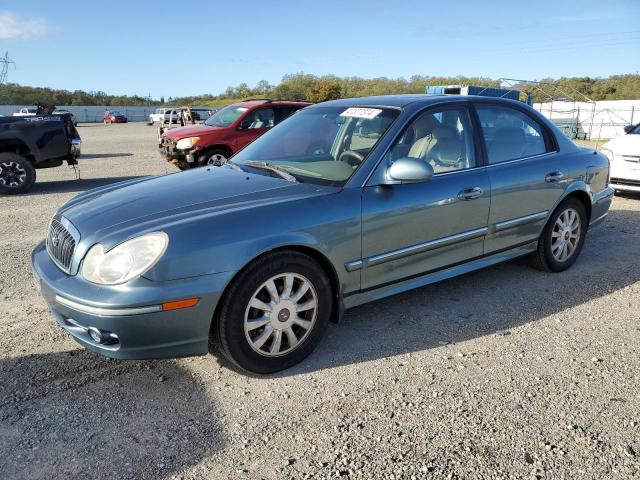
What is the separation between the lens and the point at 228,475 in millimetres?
2324

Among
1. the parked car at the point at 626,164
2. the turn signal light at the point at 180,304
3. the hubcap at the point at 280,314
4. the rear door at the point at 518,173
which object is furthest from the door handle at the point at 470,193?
the parked car at the point at 626,164

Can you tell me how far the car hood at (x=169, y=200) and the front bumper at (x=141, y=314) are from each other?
310 mm

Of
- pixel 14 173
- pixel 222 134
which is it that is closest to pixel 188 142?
pixel 222 134

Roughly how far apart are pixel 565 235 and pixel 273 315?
3.18 meters

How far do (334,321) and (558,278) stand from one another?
2.48 m

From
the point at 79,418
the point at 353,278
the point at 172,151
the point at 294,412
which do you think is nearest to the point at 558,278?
the point at 353,278

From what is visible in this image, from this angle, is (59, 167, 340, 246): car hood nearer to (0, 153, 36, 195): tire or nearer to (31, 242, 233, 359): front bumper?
(31, 242, 233, 359): front bumper

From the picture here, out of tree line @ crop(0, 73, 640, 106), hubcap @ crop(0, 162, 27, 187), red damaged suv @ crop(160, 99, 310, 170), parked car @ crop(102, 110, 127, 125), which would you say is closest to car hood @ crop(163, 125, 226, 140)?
red damaged suv @ crop(160, 99, 310, 170)

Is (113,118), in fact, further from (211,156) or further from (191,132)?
(211,156)

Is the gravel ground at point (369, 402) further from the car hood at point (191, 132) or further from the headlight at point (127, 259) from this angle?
the car hood at point (191, 132)

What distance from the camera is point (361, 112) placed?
4000 mm

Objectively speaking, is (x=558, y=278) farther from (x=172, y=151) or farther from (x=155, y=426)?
(x=172, y=151)

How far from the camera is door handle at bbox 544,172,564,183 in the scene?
4531 millimetres

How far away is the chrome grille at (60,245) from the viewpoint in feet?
9.89
